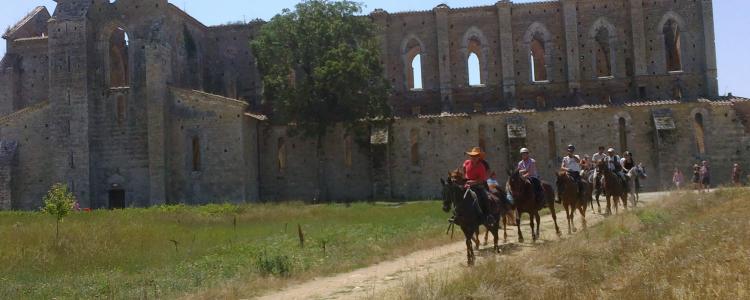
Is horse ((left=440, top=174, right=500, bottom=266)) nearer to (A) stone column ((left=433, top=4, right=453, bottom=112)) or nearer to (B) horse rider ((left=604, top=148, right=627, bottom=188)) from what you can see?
(B) horse rider ((left=604, top=148, right=627, bottom=188))

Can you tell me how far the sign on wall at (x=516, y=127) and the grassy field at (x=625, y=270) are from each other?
22669 millimetres

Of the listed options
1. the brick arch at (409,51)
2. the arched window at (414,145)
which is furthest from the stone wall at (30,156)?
the brick arch at (409,51)

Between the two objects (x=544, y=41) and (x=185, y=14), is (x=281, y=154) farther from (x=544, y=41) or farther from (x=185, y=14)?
(x=544, y=41)

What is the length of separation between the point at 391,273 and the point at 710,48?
3387cm

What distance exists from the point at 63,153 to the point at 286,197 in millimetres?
11817

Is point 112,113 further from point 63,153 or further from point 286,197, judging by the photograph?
point 286,197

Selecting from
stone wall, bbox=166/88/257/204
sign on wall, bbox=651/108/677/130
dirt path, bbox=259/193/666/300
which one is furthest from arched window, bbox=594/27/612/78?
dirt path, bbox=259/193/666/300

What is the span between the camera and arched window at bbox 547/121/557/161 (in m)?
38.1

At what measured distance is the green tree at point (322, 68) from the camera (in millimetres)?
36125

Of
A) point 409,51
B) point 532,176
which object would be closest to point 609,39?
point 409,51

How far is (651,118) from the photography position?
1460 inches

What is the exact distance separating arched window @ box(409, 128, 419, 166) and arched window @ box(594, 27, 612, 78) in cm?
1189

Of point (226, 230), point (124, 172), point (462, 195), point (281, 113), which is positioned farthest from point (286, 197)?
point (462, 195)

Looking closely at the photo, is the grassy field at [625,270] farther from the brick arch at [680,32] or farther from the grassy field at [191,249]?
the brick arch at [680,32]
